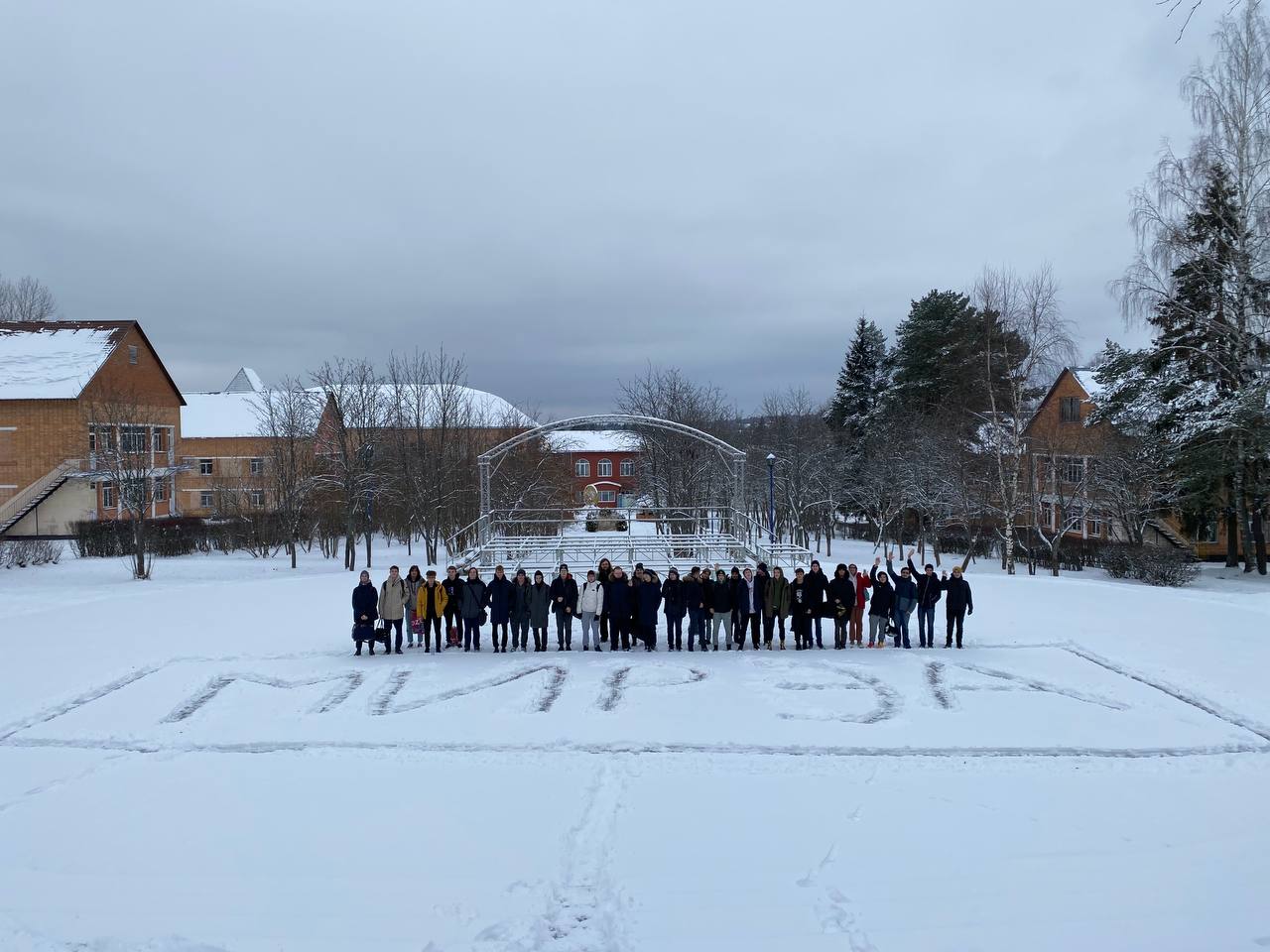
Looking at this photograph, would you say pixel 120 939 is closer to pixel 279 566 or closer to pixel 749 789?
pixel 749 789

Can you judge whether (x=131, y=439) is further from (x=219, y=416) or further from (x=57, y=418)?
(x=219, y=416)

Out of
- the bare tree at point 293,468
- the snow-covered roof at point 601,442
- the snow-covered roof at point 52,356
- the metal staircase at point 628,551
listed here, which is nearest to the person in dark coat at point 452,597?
the metal staircase at point 628,551

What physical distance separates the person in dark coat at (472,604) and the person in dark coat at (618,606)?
2101 mm

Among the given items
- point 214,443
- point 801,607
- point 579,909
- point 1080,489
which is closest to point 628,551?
point 801,607

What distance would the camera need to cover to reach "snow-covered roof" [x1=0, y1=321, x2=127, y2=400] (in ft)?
119

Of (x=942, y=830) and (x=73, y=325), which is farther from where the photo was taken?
(x=73, y=325)

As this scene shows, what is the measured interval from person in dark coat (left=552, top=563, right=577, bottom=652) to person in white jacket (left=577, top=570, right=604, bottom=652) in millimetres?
157

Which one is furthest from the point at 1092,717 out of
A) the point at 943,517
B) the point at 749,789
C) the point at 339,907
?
the point at 943,517

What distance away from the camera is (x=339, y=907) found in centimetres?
583

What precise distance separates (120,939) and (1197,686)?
12657 mm

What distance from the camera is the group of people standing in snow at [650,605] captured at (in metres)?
14.0

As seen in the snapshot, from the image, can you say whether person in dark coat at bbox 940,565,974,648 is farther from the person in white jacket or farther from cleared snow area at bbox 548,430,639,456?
cleared snow area at bbox 548,430,639,456

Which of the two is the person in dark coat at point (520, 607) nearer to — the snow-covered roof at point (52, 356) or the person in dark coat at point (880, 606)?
the person in dark coat at point (880, 606)

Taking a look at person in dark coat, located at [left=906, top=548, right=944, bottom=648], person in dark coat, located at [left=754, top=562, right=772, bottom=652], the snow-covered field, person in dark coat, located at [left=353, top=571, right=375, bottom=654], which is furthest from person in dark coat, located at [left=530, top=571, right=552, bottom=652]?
person in dark coat, located at [left=906, top=548, right=944, bottom=648]
